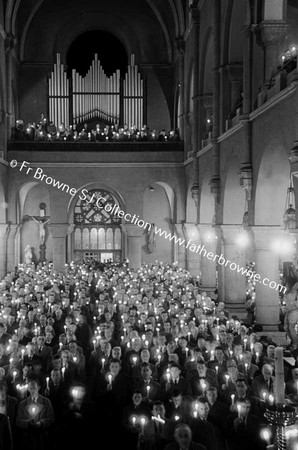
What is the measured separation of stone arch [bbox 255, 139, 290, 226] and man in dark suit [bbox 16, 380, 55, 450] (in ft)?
40.2

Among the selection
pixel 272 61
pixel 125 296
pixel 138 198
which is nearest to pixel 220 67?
pixel 272 61

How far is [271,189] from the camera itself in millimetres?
20453

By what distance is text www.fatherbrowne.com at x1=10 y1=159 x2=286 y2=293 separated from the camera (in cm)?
2544

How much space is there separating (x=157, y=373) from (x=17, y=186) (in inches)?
971

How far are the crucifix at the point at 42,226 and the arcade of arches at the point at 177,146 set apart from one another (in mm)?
225

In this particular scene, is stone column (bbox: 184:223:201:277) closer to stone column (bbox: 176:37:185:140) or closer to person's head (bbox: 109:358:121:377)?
stone column (bbox: 176:37:185:140)

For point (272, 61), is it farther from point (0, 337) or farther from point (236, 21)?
point (0, 337)

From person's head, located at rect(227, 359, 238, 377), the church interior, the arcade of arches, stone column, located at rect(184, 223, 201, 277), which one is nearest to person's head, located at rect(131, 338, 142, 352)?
the church interior

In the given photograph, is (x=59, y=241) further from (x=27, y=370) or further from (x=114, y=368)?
(x=27, y=370)

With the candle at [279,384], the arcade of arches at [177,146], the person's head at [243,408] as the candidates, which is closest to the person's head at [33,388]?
the person's head at [243,408]

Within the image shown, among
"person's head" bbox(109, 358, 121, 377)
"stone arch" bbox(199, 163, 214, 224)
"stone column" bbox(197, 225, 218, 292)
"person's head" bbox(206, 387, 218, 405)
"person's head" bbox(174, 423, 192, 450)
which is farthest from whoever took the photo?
"stone arch" bbox(199, 163, 214, 224)

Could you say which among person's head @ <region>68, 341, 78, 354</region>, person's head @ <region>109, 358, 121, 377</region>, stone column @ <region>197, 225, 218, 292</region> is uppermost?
stone column @ <region>197, 225, 218, 292</region>

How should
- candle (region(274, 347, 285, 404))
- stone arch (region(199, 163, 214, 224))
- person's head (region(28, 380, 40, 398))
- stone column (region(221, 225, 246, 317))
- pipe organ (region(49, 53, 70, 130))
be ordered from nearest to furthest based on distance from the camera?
candle (region(274, 347, 285, 404)), person's head (region(28, 380, 40, 398)), stone column (region(221, 225, 246, 317)), stone arch (region(199, 163, 214, 224)), pipe organ (region(49, 53, 70, 130))

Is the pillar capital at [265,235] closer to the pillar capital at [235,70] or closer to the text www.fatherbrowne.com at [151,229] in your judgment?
the text www.fatherbrowne.com at [151,229]
